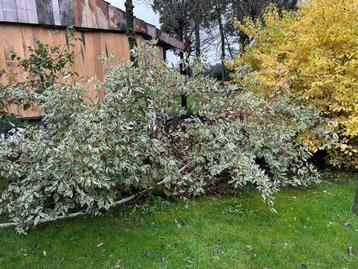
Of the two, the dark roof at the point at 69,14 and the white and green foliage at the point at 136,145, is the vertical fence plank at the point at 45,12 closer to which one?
the dark roof at the point at 69,14

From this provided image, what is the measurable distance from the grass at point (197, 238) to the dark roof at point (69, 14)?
12.6 ft

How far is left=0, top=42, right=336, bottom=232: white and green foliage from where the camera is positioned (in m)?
3.99

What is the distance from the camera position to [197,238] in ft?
→ 13.4

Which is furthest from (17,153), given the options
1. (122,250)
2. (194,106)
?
(194,106)

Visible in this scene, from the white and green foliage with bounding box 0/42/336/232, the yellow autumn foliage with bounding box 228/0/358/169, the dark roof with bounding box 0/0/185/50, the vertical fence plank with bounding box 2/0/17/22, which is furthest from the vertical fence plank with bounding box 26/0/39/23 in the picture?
the yellow autumn foliage with bounding box 228/0/358/169

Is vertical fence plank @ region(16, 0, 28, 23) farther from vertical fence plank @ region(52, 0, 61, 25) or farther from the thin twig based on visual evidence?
the thin twig

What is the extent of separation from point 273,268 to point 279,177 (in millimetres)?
2013

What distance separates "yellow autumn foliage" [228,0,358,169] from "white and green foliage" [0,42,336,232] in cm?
56

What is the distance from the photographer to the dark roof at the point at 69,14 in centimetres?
642

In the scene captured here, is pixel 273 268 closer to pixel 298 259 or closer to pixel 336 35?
pixel 298 259

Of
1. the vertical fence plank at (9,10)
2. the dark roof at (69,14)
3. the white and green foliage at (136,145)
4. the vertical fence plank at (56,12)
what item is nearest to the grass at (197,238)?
the white and green foliage at (136,145)

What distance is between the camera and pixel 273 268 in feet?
12.2

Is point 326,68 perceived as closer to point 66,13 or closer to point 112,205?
point 112,205

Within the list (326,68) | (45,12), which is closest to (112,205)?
(326,68)
